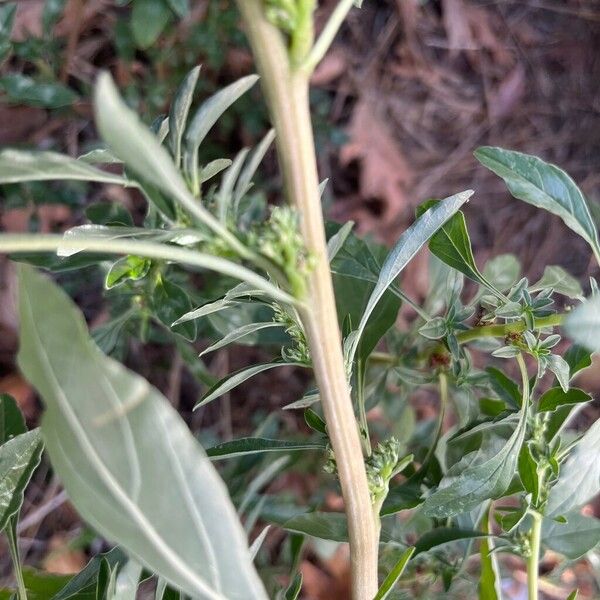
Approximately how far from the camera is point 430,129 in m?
2.29

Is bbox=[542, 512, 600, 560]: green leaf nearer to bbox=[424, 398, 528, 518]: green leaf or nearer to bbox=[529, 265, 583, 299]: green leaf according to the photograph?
bbox=[424, 398, 528, 518]: green leaf

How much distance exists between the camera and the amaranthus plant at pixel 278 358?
1.37ft

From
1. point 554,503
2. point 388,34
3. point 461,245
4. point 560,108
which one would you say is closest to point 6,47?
point 461,245

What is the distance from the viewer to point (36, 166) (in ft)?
1.43

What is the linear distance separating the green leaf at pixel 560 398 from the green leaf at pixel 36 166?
60 cm

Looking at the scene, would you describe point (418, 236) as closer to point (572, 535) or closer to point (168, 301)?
point (168, 301)

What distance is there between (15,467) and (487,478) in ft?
1.82

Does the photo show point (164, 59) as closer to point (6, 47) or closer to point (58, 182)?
point (58, 182)

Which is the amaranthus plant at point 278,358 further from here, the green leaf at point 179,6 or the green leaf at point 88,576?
the green leaf at point 179,6

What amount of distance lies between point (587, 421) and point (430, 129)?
1.13 m

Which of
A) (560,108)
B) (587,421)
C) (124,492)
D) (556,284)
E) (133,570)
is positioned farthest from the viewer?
(560,108)

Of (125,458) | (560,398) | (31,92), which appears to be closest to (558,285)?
(560,398)

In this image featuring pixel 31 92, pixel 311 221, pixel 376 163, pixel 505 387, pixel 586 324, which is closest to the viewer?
pixel 311 221

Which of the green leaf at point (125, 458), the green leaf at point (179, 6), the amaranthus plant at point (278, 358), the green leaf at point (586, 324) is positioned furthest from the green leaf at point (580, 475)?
the green leaf at point (179, 6)
